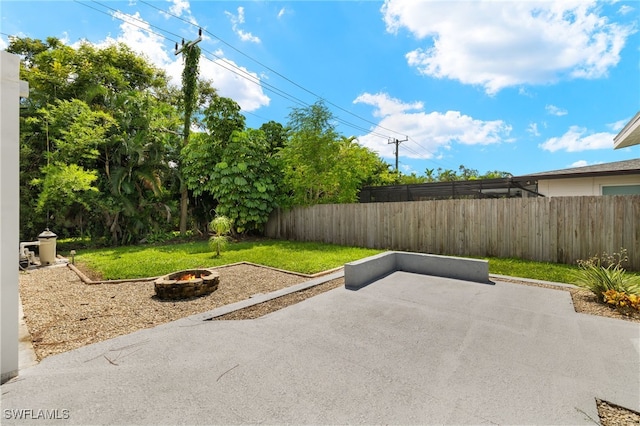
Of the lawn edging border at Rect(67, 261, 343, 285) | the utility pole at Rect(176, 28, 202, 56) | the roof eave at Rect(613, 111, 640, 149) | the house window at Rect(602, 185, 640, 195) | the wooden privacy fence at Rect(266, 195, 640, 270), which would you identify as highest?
the utility pole at Rect(176, 28, 202, 56)

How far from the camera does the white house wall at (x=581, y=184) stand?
882cm

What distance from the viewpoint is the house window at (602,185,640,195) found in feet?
28.3

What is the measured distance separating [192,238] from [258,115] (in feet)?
23.1

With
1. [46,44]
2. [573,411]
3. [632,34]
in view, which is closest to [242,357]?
[573,411]

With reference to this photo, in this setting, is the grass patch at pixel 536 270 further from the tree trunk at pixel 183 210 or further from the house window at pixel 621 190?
the tree trunk at pixel 183 210

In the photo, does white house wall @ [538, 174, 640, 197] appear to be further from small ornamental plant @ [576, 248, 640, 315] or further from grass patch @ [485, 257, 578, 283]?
small ornamental plant @ [576, 248, 640, 315]

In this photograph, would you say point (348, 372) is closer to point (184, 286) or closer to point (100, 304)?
point (184, 286)

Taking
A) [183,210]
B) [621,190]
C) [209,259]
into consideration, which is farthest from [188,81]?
[621,190]

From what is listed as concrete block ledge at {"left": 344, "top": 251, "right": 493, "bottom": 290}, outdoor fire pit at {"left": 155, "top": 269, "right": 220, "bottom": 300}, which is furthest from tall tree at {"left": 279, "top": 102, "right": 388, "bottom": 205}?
outdoor fire pit at {"left": 155, "top": 269, "right": 220, "bottom": 300}

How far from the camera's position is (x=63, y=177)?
28.2 feet

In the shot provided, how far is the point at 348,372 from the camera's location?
2273 mm

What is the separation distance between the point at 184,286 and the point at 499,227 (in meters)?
7.66

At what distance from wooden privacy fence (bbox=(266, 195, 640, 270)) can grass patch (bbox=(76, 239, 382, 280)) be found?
137 centimetres

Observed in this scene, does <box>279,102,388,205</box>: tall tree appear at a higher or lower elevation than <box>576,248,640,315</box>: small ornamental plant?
higher
